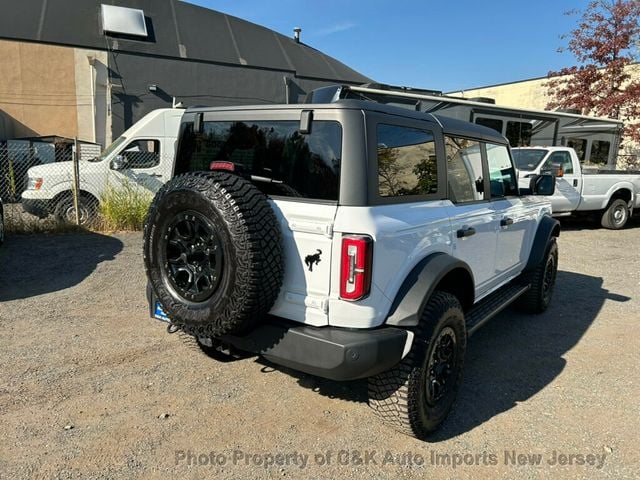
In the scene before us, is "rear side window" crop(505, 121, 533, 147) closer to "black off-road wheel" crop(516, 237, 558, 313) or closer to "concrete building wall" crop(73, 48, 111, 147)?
"black off-road wheel" crop(516, 237, 558, 313)

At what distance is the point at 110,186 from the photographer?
8633mm

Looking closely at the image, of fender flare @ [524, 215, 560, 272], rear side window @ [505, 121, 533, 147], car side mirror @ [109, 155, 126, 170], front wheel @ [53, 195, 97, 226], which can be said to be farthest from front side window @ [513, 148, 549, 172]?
front wheel @ [53, 195, 97, 226]

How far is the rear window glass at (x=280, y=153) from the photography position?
2.53 m

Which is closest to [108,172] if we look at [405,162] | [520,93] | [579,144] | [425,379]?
[405,162]

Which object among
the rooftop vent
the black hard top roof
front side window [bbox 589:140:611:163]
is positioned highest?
the rooftop vent

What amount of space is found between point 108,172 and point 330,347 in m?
7.75

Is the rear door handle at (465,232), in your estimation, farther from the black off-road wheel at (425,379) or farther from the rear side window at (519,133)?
the rear side window at (519,133)

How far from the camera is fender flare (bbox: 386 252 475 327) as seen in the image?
2.50 metres

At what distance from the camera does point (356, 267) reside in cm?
235

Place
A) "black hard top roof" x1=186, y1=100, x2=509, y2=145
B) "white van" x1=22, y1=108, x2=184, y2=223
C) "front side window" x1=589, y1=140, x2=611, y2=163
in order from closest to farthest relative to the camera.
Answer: "black hard top roof" x1=186, y1=100, x2=509, y2=145, "white van" x1=22, y1=108, x2=184, y2=223, "front side window" x1=589, y1=140, x2=611, y2=163

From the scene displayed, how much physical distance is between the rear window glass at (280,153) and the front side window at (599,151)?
15.6 m

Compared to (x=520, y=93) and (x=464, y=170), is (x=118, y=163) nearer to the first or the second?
(x=464, y=170)

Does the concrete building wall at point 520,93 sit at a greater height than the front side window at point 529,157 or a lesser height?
A: greater

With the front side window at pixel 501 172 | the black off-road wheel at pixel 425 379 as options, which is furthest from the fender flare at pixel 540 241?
the black off-road wheel at pixel 425 379
